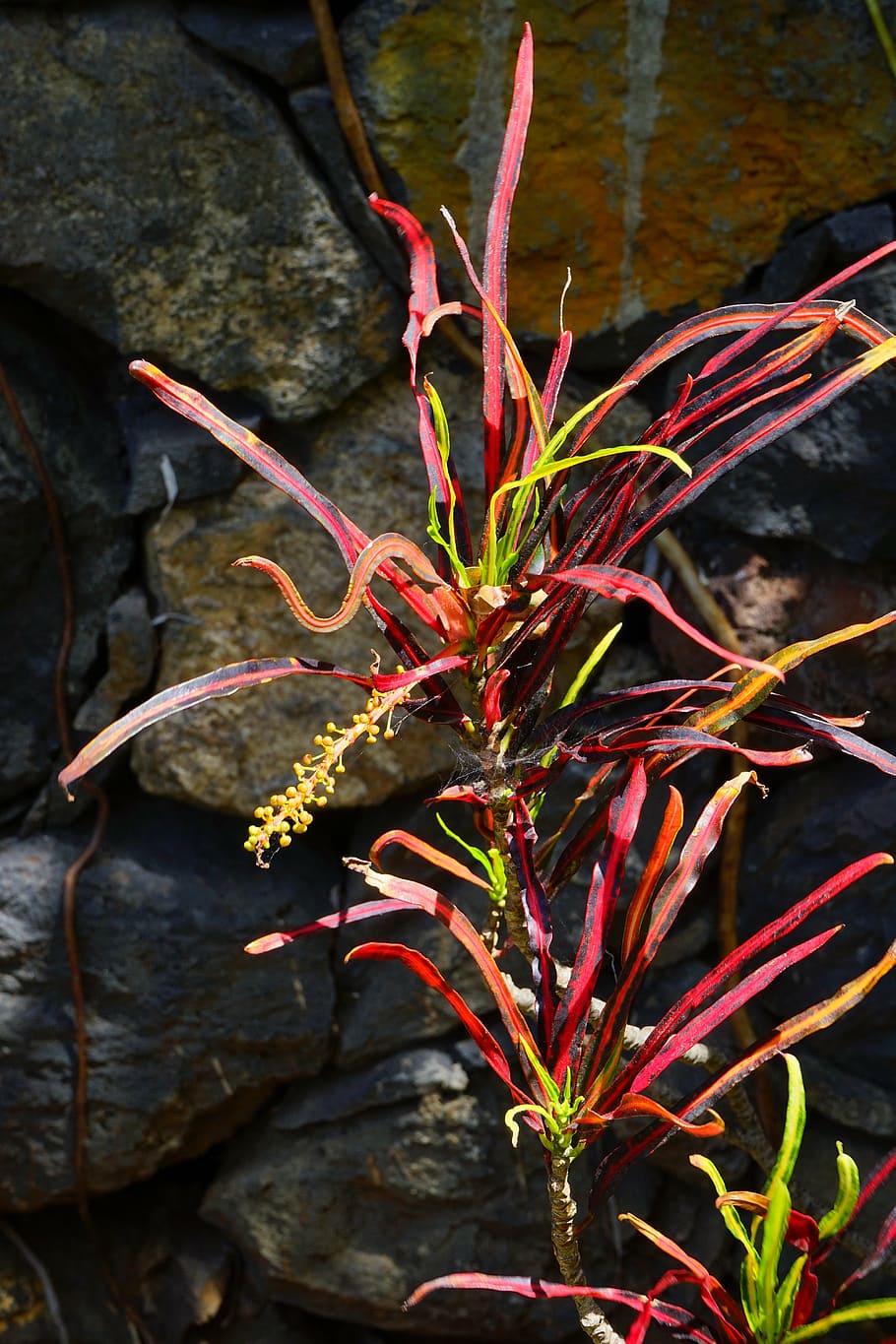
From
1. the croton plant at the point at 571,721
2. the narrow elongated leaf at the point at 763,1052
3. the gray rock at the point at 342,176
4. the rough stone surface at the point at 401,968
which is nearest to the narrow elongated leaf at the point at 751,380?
the croton plant at the point at 571,721

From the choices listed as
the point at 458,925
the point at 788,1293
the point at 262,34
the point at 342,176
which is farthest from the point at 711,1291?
the point at 262,34

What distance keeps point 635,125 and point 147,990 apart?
1124mm

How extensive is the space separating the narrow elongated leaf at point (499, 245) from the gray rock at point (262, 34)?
1.98 feet

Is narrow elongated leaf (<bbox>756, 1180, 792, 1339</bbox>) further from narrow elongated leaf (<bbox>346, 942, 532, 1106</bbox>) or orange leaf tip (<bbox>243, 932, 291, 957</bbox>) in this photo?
orange leaf tip (<bbox>243, 932, 291, 957</bbox>)

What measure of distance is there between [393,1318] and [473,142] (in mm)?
1416

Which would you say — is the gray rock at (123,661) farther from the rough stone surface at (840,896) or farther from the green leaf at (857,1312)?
the green leaf at (857,1312)

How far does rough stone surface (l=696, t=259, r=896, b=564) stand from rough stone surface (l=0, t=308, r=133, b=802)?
2.35ft

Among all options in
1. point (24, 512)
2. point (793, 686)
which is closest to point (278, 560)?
point (24, 512)

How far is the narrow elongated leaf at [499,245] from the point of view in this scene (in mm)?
648

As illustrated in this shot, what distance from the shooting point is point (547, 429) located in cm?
61

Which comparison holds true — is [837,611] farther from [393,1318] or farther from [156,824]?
[393,1318]

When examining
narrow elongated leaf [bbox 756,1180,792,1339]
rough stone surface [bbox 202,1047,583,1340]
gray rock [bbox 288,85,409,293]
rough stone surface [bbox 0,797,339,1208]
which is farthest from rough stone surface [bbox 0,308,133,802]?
narrow elongated leaf [bbox 756,1180,792,1339]

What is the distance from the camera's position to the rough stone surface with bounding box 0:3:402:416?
117 centimetres

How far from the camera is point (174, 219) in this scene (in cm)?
122
